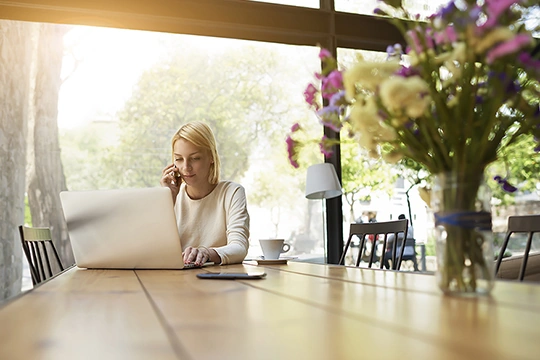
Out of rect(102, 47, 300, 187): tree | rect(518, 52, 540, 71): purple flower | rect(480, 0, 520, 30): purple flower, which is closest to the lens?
rect(480, 0, 520, 30): purple flower

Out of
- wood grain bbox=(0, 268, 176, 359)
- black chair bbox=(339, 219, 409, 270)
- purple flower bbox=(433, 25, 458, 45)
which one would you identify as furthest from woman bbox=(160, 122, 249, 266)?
purple flower bbox=(433, 25, 458, 45)

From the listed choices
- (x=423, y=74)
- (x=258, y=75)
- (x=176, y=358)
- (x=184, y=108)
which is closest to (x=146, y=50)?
(x=184, y=108)

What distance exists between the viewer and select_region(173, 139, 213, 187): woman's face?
261cm

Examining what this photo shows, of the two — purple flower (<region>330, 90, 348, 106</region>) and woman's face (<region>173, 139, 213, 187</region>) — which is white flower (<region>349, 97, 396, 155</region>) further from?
woman's face (<region>173, 139, 213, 187</region>)

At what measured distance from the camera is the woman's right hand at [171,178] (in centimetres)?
271

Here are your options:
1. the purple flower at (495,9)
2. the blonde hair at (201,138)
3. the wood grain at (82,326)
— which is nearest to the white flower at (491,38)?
the purple flower at (495,9)

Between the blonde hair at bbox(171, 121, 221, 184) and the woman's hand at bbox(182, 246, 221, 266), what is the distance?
0.71 metres

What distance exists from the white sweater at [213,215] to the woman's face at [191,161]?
0.35 feet

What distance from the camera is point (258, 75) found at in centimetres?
434

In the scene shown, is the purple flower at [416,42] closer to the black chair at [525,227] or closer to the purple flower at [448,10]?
the purple flower at [448,10]

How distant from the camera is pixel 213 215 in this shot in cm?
267

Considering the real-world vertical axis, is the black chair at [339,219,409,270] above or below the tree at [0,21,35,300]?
below

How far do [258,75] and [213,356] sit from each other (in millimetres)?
3903

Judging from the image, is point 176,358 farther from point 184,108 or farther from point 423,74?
point 184,108
